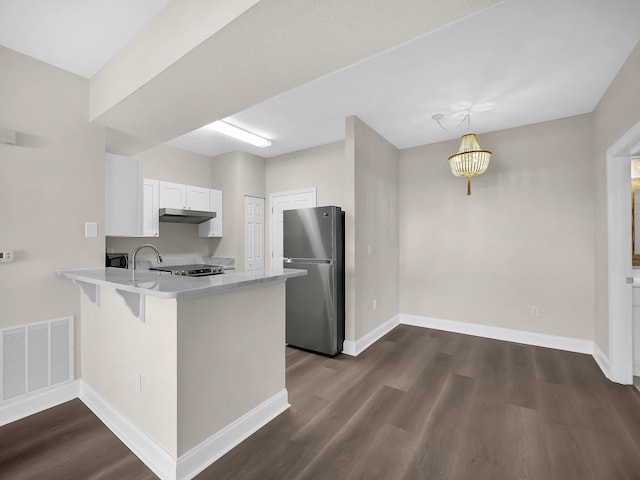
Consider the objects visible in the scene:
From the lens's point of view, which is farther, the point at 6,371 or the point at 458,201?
the point at 458,201

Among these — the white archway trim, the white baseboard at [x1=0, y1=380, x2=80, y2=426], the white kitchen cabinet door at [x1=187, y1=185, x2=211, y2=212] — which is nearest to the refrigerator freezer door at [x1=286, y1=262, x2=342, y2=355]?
the white kitchen cabinet door at [x1=187, y1=185, x2=211, y2=212]

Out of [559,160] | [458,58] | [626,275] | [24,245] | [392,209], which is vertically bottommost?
[626,275]

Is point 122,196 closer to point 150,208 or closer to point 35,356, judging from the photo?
point 150,208

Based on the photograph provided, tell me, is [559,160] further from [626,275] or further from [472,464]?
[472,464]

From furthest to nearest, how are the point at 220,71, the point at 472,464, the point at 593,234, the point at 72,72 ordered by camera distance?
the point at 593,234 < the point at 72,72 < the point at 220,71 < the point at 472,464

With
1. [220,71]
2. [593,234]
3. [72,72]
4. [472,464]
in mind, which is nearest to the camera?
[472,464]

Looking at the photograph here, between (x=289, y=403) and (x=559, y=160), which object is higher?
(x=559, y=160)

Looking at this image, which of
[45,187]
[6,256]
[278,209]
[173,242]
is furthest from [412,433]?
[173,242]

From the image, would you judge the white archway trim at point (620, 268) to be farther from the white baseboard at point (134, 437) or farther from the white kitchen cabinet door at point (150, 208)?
the white kitchen cabinet door at point (150, 208)

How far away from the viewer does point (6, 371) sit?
2.06 metres

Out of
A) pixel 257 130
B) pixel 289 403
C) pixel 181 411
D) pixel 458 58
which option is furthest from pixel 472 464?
pixel 257 130

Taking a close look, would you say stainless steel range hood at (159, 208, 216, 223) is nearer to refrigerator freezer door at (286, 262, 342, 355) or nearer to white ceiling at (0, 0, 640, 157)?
white ceiling at (0, 0, 640, 157)

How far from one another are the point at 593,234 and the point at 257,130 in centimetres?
405

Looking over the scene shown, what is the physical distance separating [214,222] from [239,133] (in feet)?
5.10
